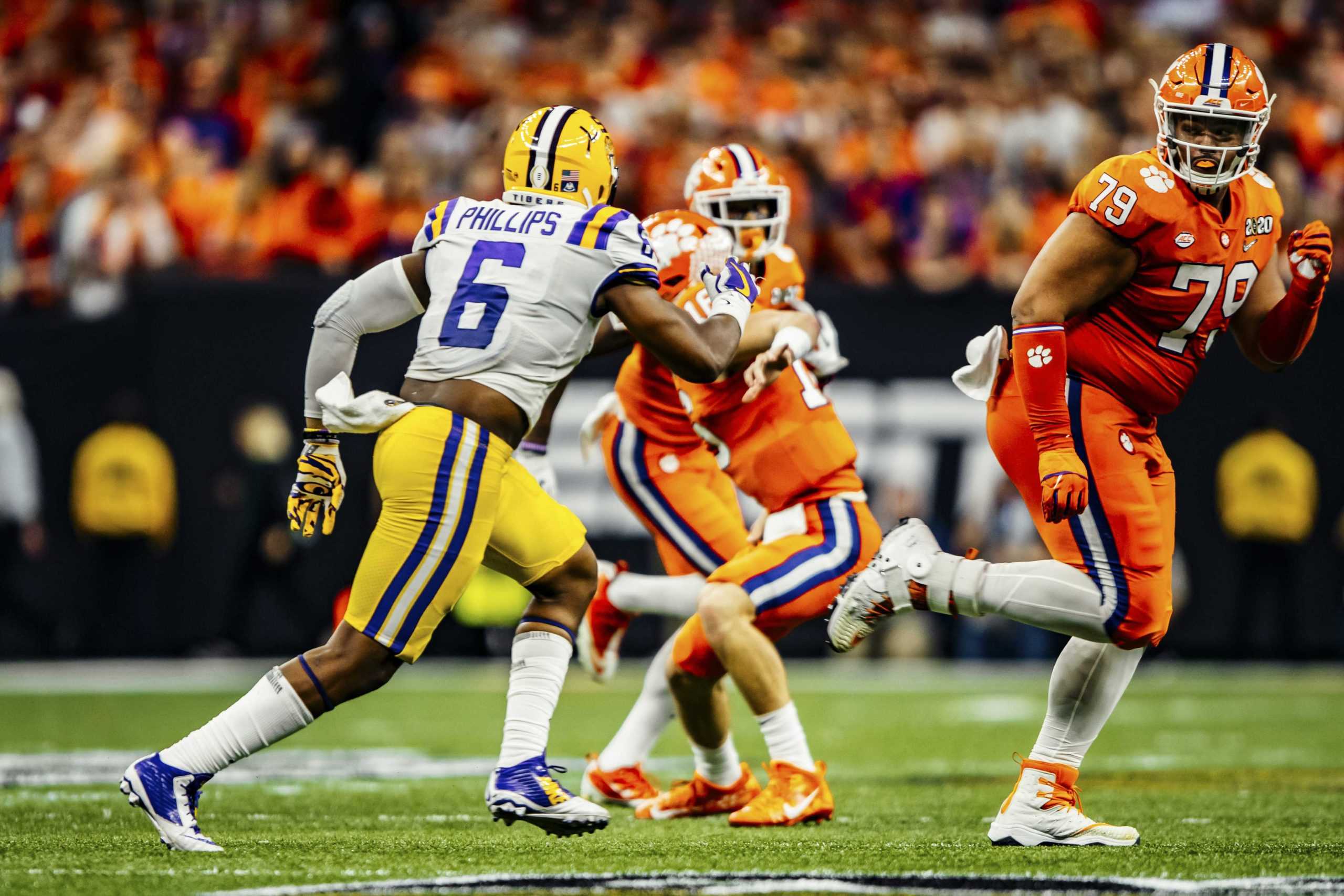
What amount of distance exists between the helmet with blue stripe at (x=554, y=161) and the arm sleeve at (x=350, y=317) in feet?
1.29

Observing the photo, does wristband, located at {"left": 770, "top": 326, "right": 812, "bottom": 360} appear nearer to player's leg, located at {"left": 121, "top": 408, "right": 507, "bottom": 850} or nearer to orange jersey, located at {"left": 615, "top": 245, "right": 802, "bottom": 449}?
orange jersey, located at {"left": 615, "top": 245, "right": 802, "bottom": 449}

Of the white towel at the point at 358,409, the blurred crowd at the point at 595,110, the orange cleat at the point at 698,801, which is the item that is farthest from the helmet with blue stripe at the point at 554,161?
the blurred crowd at the point at 595,110

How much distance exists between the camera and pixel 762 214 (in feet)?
20.8

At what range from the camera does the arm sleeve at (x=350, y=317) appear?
193 inches

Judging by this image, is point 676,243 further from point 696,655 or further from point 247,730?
point 247,730

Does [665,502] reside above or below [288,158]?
below

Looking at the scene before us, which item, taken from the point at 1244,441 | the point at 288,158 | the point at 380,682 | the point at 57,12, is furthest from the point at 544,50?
the point at 380,682

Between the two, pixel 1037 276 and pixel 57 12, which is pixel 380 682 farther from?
pixel 57 12

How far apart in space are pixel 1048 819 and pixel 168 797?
232 cm

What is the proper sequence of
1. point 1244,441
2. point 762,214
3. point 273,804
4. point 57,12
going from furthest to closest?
point 57,12
point 1244,441
point 762,214
point 273,804

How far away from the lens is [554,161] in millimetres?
5016

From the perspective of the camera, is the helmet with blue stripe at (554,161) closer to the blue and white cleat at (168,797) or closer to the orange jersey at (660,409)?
the orange jersey at (660,409)

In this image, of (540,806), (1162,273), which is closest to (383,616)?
(540,806)

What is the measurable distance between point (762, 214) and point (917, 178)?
6.96m
